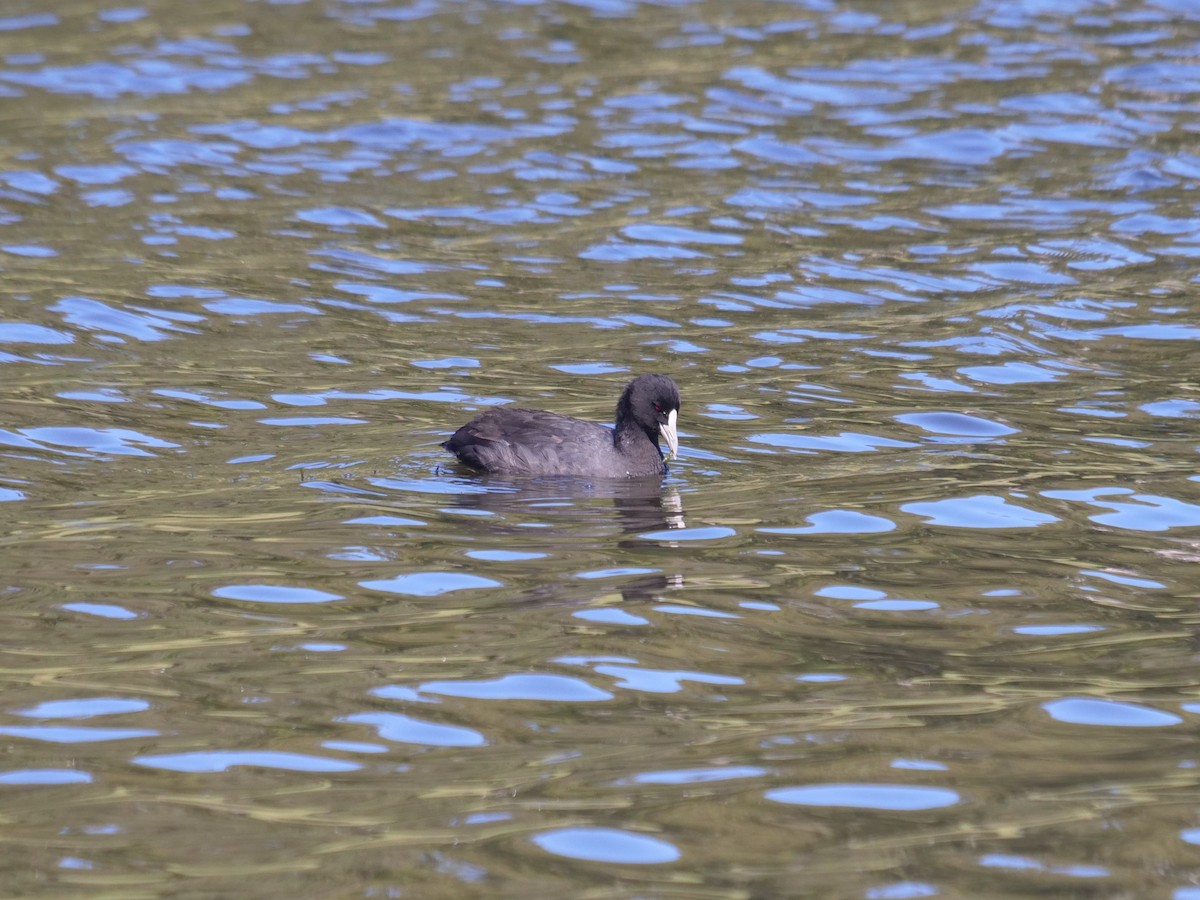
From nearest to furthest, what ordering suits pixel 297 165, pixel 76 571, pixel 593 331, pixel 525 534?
pixel 76 571 → pixel 525 534 → pixel 593 331 → pixel 297 165

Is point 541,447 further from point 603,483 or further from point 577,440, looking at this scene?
point 603,483

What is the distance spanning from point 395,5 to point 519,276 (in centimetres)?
1212

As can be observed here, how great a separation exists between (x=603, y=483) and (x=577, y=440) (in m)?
0.31

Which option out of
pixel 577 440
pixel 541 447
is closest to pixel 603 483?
pixel 577 440

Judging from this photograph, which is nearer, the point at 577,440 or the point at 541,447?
the point at 541,447

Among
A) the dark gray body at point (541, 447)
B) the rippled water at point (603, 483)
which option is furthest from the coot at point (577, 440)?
the rippled water at point (603, 483)

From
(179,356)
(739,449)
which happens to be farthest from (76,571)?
(179,356)

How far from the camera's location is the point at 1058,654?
783 cm

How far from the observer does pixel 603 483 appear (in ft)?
36.2

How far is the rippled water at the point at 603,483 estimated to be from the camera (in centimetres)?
621

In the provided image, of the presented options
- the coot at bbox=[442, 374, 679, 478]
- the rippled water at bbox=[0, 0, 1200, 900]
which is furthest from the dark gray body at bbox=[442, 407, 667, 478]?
the rippled water at bbox=[0, 0, 1200, 900]

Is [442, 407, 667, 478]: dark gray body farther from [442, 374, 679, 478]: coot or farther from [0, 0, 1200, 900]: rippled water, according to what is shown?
[0, 0, 1200, 900]: rippled water

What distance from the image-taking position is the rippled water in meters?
6.21

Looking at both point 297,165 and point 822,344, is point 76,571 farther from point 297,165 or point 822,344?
point 297,165
